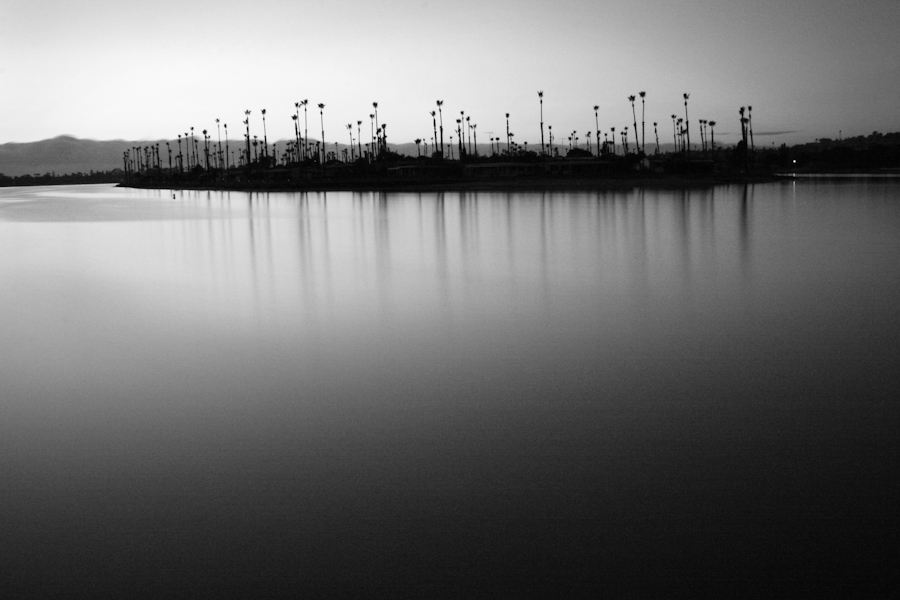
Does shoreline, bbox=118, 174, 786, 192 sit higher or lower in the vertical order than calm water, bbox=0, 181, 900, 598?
higher

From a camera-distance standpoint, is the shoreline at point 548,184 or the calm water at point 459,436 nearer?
the calm water at point 459,436

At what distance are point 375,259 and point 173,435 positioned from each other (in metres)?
12.4

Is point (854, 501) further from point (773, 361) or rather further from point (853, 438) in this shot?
point (773, 361)

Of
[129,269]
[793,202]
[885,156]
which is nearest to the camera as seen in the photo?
[129,269]

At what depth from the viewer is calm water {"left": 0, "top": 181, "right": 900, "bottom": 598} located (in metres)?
4.41

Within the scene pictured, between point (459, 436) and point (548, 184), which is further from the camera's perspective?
point (548, 184)

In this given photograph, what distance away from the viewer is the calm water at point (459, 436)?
4406mm

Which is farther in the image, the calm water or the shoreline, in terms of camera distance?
the shoreline

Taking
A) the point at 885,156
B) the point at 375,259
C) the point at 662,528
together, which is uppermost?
the point at 885,156

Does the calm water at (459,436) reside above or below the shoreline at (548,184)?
below

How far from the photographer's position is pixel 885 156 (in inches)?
4451

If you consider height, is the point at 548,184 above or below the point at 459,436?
above

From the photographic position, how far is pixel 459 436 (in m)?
6.40

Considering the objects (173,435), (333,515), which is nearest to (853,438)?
(333,515)
